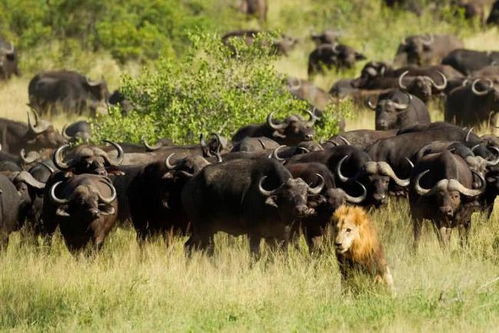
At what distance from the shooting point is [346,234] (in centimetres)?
1225

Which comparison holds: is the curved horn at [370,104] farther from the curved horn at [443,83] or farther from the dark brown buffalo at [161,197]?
the dark brown buffalo at [161,197]

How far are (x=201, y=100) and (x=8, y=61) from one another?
13701 mm

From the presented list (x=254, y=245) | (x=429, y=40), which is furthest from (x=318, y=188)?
(x=429, y=40)

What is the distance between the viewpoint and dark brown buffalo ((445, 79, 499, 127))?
2645 centimetres

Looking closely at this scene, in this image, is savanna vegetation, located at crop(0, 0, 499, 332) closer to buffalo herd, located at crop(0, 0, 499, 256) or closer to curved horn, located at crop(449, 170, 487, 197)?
buffalo herd, located at crop(0, 0, 499, 256)

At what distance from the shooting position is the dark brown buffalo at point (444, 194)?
1579cm

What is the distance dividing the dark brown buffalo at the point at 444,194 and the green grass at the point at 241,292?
0.23 m

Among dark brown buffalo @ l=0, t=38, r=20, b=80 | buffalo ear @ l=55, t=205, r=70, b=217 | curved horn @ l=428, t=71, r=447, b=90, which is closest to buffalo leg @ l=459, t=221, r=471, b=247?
buffalo ear @ l=55, t=205, r=70, b=217

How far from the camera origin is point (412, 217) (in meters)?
16.9

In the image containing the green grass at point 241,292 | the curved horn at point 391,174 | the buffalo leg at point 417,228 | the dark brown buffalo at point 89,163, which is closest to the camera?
the green grass at point 241,292

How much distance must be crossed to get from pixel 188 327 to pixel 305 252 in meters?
4.07

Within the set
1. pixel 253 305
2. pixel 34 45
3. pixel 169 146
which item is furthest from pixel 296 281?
pixel 34 45

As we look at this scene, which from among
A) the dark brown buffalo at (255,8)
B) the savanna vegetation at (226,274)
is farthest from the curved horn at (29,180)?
the dark brown buffalo at (255,8)

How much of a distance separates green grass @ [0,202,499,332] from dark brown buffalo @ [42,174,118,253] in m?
0.26
